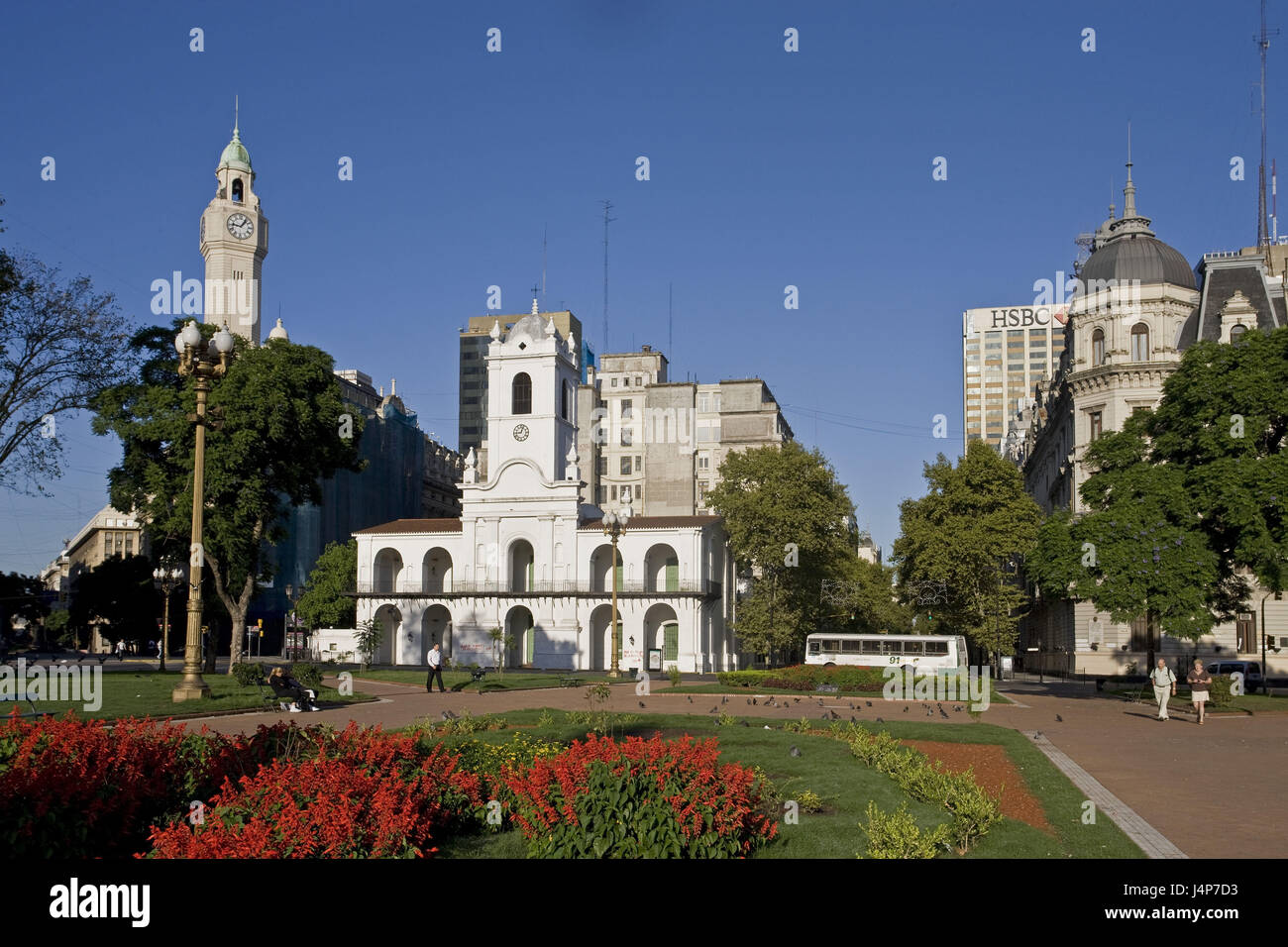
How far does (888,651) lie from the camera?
157 ft

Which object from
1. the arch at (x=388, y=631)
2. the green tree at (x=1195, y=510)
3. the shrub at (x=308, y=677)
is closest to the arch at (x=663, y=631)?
the arch at (x=388, y=631)

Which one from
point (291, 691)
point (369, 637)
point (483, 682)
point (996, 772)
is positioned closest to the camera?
point (996, 772)

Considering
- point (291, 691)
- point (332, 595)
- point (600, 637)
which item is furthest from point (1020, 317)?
point (291, 691)

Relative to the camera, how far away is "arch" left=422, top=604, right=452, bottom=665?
6994 centimetres

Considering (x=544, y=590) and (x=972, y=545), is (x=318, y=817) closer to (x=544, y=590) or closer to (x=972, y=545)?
(x=972, y=545)

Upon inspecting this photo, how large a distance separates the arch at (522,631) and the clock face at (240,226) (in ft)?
126

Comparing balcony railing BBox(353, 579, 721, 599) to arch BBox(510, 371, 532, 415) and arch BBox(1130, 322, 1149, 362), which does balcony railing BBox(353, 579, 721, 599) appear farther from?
arch BBox(1130, 322, 1149, 362)

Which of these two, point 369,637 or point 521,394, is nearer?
point 369,637

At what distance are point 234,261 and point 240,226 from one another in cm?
271

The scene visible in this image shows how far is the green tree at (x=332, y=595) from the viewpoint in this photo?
77812 mm

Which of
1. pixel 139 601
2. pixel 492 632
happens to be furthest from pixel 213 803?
pixel 139 601

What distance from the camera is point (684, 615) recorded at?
65312 millimetres

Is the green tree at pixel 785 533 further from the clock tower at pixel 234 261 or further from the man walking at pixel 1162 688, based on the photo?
the clock tower at pixel 234 261

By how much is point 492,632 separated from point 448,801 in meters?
49.7
